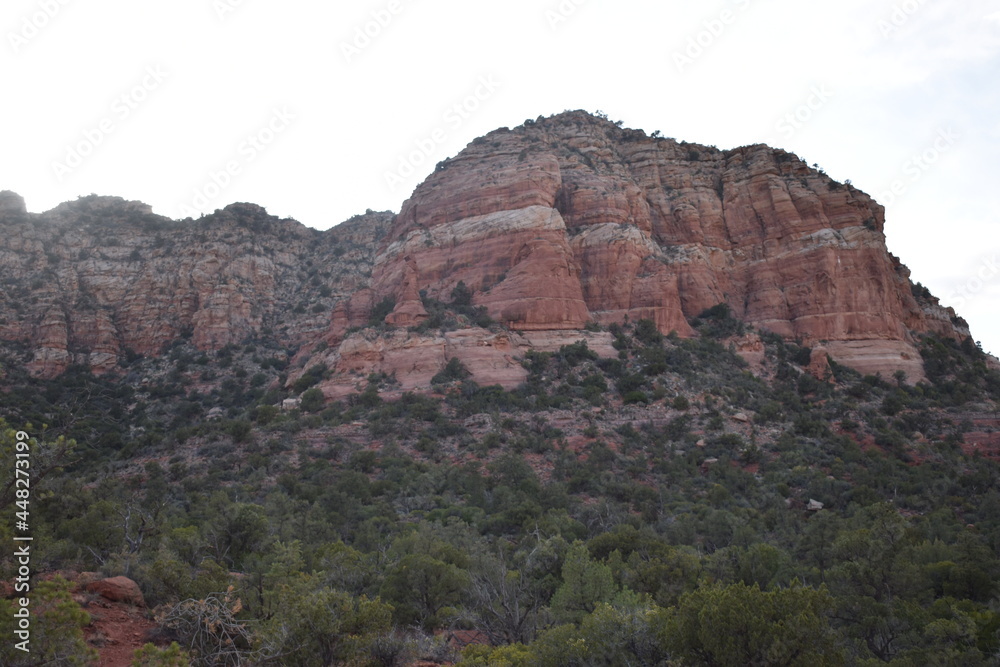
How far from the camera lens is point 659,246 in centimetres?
4997

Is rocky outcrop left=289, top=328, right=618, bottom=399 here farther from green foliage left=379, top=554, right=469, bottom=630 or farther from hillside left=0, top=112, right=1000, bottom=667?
green foliage left=379, top=554, right=469, bottom=630

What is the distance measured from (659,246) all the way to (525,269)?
12.8m

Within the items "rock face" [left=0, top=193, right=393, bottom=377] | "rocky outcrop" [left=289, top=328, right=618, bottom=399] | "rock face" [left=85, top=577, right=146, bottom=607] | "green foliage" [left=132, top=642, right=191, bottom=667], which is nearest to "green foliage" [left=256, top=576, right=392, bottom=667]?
"green foliage" [left=132, top=642, right=191, bottom=667]

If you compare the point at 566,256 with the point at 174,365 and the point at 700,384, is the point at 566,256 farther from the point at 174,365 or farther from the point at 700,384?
the point at 174,365

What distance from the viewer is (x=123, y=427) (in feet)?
136

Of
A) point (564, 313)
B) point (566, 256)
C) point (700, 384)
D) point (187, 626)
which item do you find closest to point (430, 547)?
point (187, 626)

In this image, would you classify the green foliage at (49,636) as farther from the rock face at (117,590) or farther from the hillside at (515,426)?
the rock face at (117,590)

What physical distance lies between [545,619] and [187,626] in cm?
641

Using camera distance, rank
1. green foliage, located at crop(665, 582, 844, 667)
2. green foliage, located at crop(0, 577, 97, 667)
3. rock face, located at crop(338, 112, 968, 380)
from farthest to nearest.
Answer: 1. rock face, located at crop(338, 112, 968, 380)
2. green foliage, located at crop(665, 582, 844, 667)
3. green foliage, located at crop(0, 577, 97, 667)

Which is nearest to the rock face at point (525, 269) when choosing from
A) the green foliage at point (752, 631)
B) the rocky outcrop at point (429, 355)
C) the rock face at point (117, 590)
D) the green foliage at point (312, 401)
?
the rocky outcrop at point (429, 355)

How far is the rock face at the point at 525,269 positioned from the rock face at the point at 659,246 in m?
0.17

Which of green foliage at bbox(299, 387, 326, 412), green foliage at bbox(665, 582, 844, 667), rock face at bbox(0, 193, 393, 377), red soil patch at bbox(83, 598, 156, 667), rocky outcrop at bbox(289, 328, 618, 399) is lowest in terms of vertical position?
red soil patch at bbox(83, 598, 156, 667)

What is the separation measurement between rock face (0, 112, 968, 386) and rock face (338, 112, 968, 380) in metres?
0.17

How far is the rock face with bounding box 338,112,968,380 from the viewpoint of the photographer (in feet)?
147
